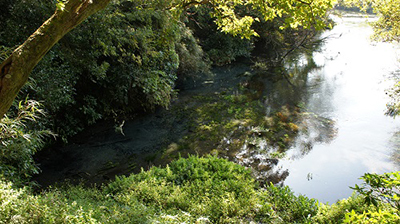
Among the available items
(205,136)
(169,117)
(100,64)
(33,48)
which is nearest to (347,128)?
(205,136)

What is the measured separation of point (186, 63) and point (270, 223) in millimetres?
10776

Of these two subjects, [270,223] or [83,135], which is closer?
[270,223]

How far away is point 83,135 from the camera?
9.18 metres

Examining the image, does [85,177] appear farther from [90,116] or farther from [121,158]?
[90,116]

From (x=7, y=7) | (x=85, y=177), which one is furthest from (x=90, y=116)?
(x=7, y=7)

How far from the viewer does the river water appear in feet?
24.4

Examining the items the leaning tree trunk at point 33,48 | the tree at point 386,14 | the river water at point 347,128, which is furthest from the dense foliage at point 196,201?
the tree at point 386,14

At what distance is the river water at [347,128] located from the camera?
7.44m

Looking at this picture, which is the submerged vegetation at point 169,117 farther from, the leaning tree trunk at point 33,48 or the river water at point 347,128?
the river water at point 347,128

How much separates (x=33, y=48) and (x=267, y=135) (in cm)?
791

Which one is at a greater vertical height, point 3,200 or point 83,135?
point 3,200

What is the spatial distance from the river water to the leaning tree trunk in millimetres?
6144

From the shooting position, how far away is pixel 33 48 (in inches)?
118

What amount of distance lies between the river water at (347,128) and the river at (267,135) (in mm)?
29
